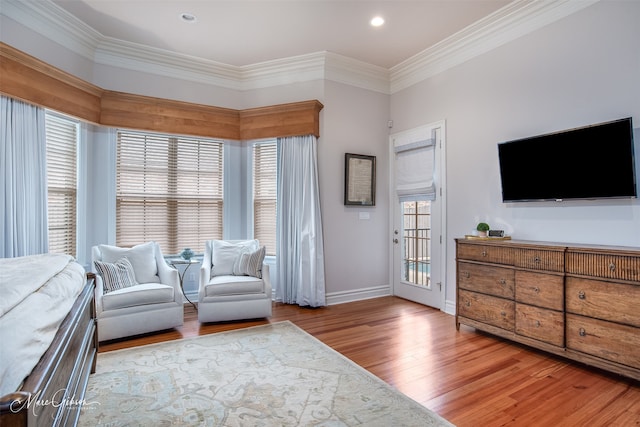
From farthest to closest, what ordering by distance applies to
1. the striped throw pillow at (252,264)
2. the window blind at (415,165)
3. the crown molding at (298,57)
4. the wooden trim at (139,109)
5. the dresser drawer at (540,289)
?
the window blind at (415,165), the striped throw pillow at (252,264), the crown molding at (298,57), the wooden trim at (139,109), the dresser drawer at (540,289)

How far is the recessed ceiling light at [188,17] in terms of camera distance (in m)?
3.42

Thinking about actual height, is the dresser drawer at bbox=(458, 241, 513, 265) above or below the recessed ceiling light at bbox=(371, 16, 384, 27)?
below

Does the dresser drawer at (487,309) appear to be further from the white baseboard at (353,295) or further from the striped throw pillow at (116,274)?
the striped throw pillow at (116,274)

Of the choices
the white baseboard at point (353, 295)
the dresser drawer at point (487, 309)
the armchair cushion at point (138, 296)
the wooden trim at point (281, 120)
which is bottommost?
the white baseboard at point (353, 295)

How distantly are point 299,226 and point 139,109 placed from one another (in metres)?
2.50

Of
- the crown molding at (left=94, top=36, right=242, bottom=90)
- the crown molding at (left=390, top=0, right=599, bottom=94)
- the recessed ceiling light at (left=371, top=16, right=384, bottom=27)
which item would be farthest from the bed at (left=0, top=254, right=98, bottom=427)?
the crown molding at (left=390, top=0, right=599, bottom=94)

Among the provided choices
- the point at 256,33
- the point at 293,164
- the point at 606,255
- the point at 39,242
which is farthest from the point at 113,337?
the point at 606,255

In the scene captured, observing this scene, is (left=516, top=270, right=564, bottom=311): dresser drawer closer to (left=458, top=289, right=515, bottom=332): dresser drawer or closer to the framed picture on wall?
(left=458, top=289, right=515, bottom=332): dresser drawer

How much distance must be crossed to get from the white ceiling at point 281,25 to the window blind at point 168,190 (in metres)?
1.23

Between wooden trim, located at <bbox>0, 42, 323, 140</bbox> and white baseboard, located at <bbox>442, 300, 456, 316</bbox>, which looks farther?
white baseboard, located at <bbox>442, 300, 456, 316</bbox>

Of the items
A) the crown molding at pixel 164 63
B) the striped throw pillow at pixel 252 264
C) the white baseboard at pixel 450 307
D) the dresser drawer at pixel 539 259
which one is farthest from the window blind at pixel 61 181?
the dresser drawer at pixel 539 259

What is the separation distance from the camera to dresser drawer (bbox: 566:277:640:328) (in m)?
2.26

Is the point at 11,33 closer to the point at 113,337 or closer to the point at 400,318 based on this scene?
Answer: the point at 113,337

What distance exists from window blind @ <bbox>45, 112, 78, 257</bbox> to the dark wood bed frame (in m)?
2.02
